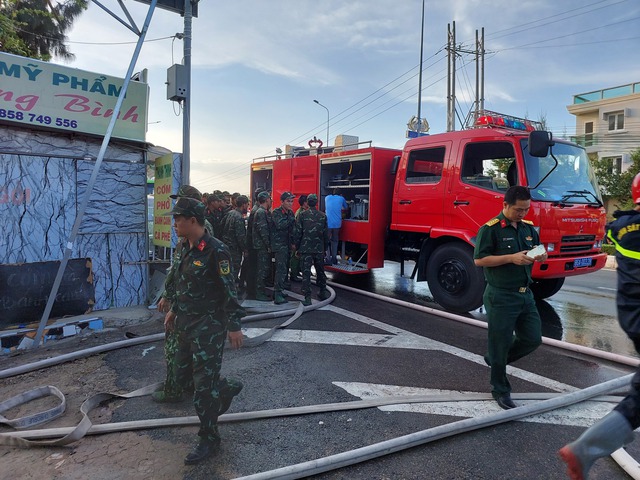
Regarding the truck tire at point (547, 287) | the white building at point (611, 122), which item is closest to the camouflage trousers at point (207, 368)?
the truck tire at point (547, 287)

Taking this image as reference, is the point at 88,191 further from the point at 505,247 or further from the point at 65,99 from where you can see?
the point at 505,247

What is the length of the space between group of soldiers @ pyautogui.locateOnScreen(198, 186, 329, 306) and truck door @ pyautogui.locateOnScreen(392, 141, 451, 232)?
133cm

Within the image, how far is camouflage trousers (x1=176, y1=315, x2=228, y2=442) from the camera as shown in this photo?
261cm

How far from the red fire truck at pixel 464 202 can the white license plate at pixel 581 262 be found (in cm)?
1

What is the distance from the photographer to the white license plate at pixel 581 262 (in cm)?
541

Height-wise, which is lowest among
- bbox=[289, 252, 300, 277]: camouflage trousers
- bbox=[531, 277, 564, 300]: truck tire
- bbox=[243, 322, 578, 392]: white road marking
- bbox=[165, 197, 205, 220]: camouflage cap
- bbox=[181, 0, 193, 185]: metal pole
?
bbox=[243, 322, 578, 392]: white road marking

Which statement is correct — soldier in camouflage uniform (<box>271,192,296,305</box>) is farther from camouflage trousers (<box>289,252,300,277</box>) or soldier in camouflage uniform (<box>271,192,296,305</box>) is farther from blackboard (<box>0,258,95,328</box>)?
blackboard (<box>0,258,95,328</box>)

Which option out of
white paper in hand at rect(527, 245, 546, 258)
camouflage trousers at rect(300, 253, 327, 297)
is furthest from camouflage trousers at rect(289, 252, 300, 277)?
white paper in hand at rect(527, 245, 546, 258)

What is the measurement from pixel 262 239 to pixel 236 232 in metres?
0.46

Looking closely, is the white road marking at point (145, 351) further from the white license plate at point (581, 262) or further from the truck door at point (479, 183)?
the white license plate at point (581, 262)

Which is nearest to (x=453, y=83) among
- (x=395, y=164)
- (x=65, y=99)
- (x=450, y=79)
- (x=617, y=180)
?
(x=450, y=79)

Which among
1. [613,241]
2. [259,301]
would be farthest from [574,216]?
[259,301]

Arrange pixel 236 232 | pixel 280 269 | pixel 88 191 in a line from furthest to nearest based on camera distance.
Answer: pixel 236 232 → pixel 280 269 → pixel 88 191

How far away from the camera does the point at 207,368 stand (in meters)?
2.64
